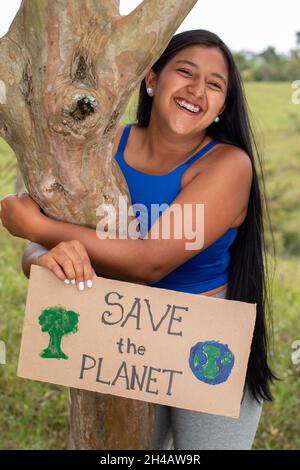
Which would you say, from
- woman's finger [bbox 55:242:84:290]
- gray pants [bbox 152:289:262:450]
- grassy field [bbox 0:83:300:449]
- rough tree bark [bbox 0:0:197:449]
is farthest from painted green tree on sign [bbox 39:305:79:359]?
grassy field [bbox 0:83:300:449]

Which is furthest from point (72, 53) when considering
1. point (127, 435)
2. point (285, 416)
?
point (285, 416)

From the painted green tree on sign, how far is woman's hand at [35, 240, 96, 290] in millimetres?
84

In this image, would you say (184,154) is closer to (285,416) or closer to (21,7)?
(21,7)

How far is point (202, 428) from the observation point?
1804mm

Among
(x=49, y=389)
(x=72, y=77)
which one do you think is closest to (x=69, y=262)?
(x=72, y=77)

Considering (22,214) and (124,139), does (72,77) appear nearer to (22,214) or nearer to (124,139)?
(22,214)

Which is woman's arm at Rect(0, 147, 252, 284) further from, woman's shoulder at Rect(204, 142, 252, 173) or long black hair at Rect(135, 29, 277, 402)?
long black hair at Rect(135, 29, 277, 402)

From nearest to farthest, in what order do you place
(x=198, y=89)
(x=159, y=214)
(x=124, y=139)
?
(x=198, y=89) → (x=159, y=214) → (x=124, y=139)

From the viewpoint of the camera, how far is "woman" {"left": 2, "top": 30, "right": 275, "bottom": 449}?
1.52 m

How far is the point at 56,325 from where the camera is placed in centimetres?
152

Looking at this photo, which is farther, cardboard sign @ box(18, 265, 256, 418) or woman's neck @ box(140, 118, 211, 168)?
woman's neck @ box(140, 118, 211, 168)

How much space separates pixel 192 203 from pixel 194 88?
275mm

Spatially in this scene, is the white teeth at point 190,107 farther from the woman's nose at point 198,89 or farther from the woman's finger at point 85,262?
the woman's finger at point 85,262

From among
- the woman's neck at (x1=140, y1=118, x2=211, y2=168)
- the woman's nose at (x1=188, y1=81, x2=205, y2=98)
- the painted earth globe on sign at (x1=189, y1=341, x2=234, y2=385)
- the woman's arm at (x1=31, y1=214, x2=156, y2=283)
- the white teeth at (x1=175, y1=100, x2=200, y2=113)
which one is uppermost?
the woman's nose at (x1=188, y1=81, x2=205, y2=98)
